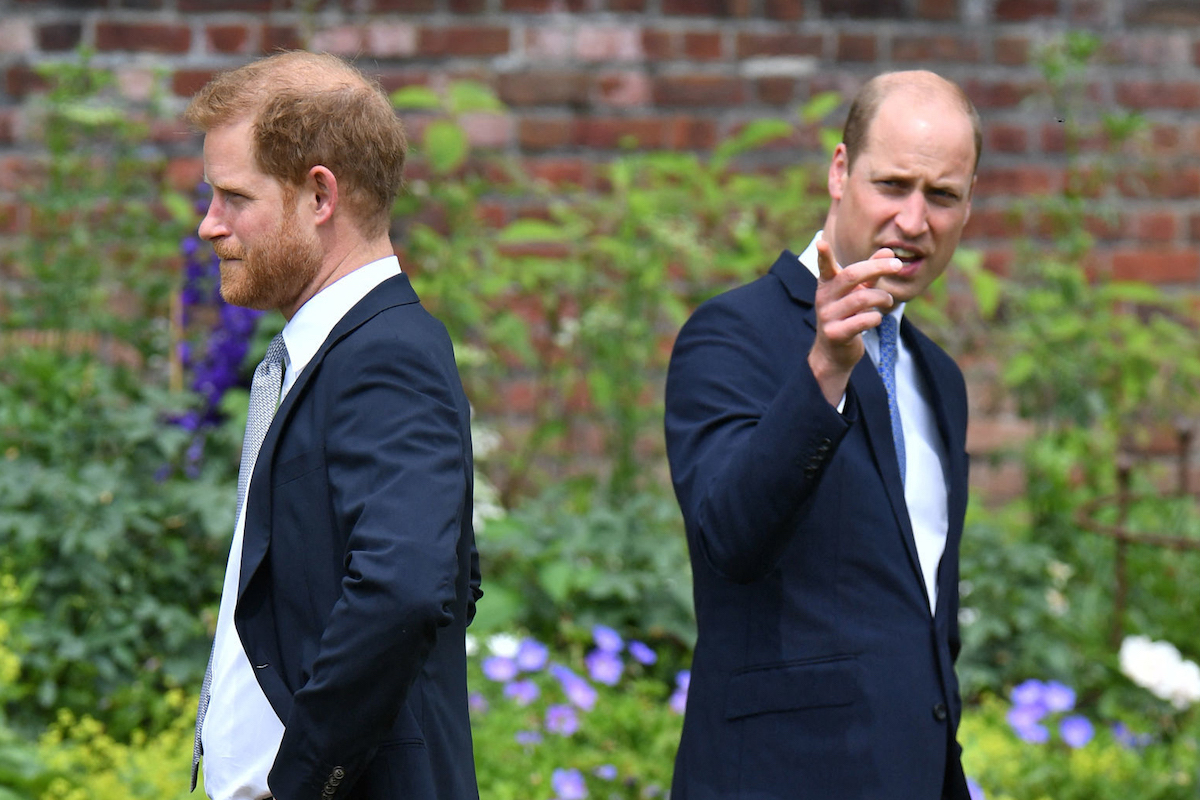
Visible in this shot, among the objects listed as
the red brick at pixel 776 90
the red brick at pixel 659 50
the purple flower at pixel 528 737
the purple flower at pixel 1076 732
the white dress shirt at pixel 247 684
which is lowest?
the purple flower at pixel 1076 732

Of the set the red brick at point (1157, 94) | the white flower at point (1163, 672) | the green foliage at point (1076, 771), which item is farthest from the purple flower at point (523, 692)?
the red brick at point (1157, 94)

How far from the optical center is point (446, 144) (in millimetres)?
4090

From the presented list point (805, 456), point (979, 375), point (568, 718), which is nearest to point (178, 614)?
point (568, 718)

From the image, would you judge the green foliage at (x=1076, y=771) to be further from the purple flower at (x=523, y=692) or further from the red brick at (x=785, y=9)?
the red brick at (x=785, y=9)

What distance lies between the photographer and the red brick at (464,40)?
4438 mm

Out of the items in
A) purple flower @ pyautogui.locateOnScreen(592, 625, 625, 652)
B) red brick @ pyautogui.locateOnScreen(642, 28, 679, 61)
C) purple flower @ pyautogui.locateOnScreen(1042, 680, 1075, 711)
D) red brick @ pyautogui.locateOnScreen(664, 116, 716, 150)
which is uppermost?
red brick @ pyautogui.locateOnScreen(642, 28, 679, 61)

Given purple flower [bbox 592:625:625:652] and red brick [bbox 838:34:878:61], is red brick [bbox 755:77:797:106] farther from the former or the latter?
purple flower [bbox 592:625:625:652]

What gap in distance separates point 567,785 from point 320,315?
1.54 meters

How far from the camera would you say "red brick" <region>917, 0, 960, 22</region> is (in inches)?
179

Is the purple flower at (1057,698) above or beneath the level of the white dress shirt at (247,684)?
beneath

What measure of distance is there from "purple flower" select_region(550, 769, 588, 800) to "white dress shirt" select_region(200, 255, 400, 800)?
1.29 m

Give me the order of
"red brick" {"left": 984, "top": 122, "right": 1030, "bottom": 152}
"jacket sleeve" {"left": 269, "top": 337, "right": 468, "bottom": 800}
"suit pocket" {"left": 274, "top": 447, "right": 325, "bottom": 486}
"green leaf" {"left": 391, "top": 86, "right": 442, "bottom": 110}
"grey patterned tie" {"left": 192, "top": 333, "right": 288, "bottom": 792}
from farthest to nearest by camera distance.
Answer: "red brick" {"left": 984, "top": 122, "right": 1030, "bottom": 152}
"green leaf" {"left": 391, "top": 86, "right": 442, "bottom": 110}
"grey patterned tie" {"left": 192, "top": 333, "right": 288, "bottom": 792}
"suit pocket" {"left": 274, "top": 447, "right": 325, "bottom": 486}
"jacket sleeve" {"left": 269, "top": 337, "right": 468, "bottom": 800}

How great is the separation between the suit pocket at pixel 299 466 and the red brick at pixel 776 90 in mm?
3186

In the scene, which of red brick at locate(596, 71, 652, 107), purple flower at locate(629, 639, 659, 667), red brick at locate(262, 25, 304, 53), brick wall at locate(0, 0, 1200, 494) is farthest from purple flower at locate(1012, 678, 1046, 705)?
red brick at locate(262, 25, 304, 53)
